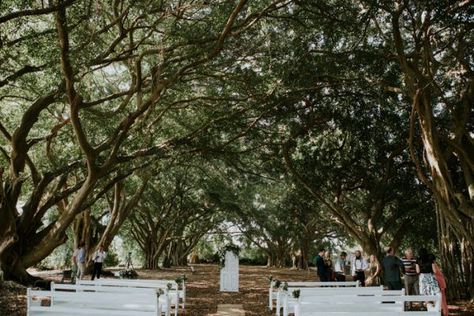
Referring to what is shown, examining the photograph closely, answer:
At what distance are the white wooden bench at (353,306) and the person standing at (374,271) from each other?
9.20 metres

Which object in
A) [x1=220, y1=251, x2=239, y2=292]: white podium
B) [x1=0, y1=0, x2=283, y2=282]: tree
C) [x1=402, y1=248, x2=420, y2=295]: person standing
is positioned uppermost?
[x1=0, y1=0, x2=283, y2=282]: tree

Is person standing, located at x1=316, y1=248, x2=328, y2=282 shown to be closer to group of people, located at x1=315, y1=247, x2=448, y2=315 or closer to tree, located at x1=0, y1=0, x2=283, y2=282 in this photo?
group of people, located at x1=315, y1=247, x2=448, y2=315

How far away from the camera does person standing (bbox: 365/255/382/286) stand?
16656 millimetres

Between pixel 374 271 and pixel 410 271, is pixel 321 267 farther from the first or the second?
pixel 410 271

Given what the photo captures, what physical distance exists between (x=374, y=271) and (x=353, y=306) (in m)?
10.1

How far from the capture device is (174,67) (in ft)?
38.7

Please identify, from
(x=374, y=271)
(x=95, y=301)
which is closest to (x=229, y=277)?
(x=374, y=271)

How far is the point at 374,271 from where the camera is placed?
16.9 metres

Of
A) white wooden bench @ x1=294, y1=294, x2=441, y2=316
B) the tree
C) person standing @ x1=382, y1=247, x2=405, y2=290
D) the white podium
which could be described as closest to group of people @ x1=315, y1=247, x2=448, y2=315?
person standing @ x1=382, y1=247, x2=405, y2=290

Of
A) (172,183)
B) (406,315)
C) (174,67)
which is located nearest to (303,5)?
(174,67)

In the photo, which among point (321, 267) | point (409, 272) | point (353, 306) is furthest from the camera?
point (321, 267)

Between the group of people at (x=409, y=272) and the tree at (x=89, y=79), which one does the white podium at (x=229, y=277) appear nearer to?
the group of people at (x=409, y=272)

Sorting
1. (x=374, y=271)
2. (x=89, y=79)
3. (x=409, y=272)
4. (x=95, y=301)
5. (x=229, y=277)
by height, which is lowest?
(x=229, y=277)

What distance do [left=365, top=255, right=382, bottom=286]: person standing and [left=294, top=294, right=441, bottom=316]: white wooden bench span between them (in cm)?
920
